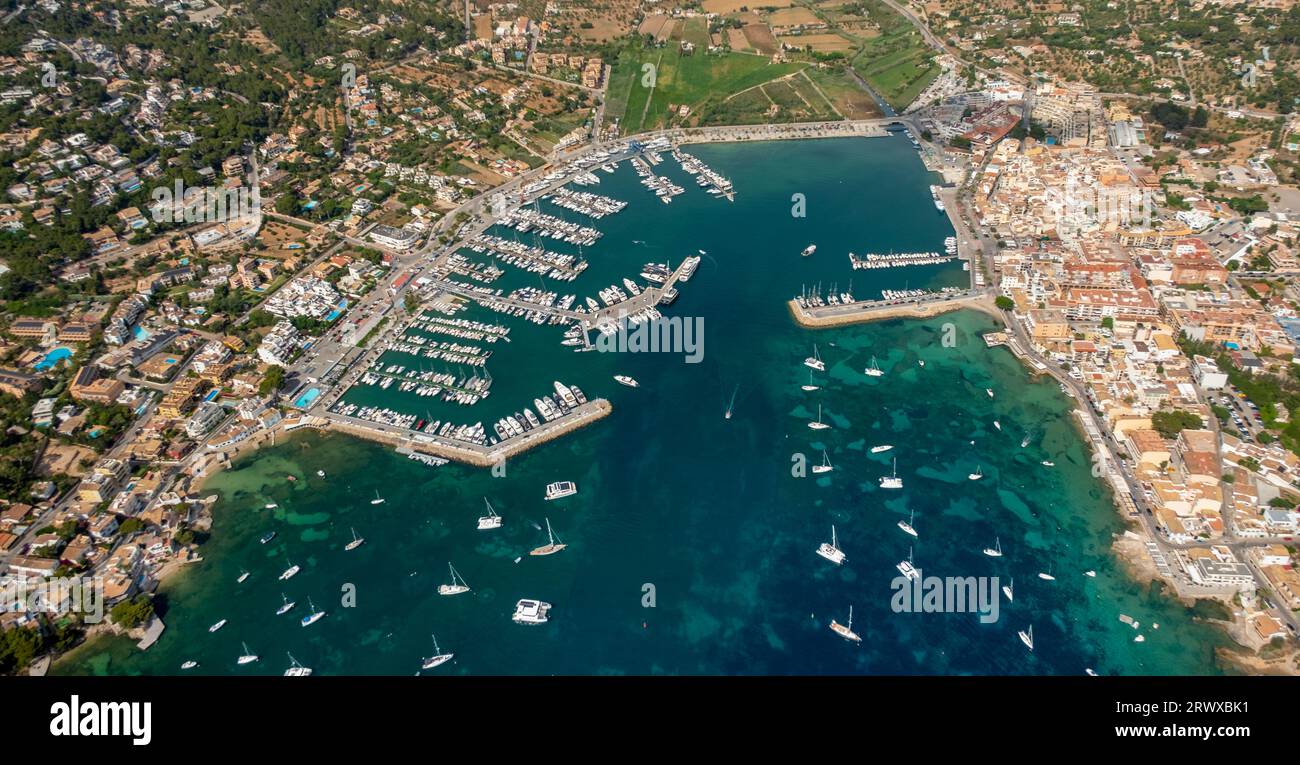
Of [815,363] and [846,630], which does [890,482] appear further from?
[815,363]

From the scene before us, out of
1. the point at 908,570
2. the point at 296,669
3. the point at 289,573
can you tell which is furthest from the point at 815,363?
the point at 296,669

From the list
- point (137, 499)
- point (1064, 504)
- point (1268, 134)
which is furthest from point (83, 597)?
point (1268, 134)

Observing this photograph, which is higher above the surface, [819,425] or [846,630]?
[819,425]

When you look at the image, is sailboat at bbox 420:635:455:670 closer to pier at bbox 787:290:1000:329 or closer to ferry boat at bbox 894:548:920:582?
ferry boat at bbox 894:548:920:582

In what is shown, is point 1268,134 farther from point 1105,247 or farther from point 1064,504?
point 1064,504

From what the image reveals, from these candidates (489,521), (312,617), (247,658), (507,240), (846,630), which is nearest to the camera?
(247,658)

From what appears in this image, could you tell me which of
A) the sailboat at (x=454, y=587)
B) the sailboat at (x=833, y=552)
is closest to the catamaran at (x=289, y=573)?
the sailboat at (x=454, y=587)

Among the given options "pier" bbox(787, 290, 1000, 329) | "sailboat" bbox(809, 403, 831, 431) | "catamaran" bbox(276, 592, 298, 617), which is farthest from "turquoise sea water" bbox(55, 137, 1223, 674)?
"pier" bbox(787, 290, 1000, 329)
